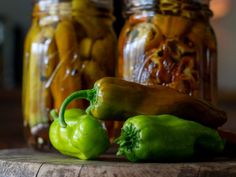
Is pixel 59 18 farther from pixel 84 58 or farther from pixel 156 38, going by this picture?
pixel 156 38

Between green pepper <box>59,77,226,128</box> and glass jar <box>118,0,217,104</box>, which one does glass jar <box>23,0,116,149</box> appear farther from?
green pepper <box>59,77,226,128</box>

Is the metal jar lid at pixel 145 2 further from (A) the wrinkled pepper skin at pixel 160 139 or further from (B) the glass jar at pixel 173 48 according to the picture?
(A) the wrinkled pepper skin at pixel 160 139

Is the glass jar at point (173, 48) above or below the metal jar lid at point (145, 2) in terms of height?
below

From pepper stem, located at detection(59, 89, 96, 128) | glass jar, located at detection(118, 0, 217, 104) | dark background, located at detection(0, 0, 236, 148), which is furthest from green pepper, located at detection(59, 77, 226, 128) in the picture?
dark background, located at detection(0, 0, 236, 148)

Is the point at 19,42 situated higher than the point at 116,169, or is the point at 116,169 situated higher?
the point at 116,169

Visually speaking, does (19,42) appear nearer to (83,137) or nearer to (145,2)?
(145,2)

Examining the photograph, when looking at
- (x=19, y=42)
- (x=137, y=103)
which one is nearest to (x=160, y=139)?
(x=137, y=103)

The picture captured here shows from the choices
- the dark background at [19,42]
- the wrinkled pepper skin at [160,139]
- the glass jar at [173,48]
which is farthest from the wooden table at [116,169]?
the dark background at [19,42]
